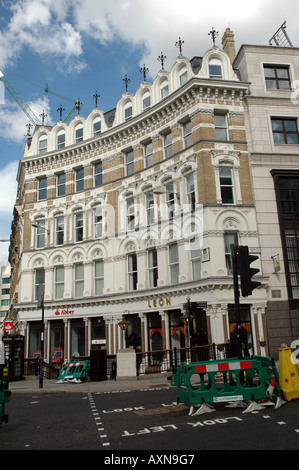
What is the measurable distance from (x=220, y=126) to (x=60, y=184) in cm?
1481

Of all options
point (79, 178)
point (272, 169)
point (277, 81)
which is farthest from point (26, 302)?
point (277, 81)

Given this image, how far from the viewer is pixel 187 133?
2606 cm

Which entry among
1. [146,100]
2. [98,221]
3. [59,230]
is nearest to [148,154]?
[146,100]

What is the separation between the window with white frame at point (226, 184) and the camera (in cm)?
2405

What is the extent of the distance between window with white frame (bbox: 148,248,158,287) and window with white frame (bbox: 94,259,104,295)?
451 cm

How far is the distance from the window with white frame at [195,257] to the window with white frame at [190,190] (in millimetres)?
2118

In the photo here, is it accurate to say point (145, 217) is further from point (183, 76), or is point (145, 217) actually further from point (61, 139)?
point (61, 139)

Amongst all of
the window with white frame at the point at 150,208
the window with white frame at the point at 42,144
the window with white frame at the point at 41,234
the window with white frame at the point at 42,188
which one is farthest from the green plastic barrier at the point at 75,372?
the window with white frame at the point at 42,144

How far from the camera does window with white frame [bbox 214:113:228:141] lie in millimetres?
25086

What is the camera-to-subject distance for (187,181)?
25.4 m

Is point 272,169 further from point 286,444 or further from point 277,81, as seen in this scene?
point 286,444

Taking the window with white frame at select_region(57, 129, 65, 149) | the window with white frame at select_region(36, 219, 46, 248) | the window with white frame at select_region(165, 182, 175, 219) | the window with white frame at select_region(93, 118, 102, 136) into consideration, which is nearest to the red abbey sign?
the window with white frame at select_region(36, 219, 46, 248)

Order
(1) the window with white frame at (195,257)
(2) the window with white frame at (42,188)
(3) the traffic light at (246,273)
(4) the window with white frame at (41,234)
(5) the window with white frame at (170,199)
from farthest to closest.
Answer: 1. (2) the window with white frame at (42,188)
2. (4) the window with white frame at (41,234)
3. (5) the window with white frame at (170,199)
4. (1) the window with white frame at (195,257)
5. (3) the traffic light at (246,273)

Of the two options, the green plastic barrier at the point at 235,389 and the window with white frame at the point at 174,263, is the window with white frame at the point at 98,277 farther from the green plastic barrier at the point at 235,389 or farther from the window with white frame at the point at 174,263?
the green plastic barrier at the point at 235,389
